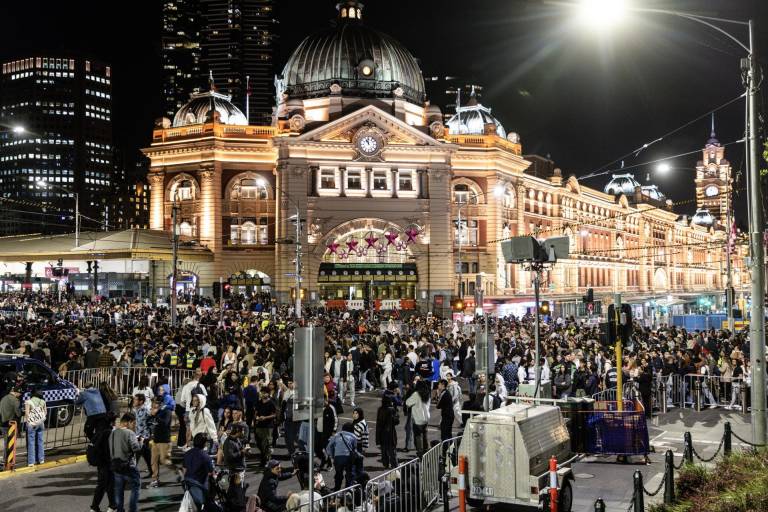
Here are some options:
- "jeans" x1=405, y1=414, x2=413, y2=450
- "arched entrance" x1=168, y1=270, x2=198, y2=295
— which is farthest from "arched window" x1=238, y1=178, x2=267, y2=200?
"jeans" x1=405, y1=414, x2=413, y2=450

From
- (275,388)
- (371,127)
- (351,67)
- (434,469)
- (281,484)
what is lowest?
(281,484)

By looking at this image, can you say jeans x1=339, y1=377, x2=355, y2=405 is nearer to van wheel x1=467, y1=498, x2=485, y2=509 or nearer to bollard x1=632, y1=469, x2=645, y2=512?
van wheel x1=467, y1=498, x2=485, y2=509

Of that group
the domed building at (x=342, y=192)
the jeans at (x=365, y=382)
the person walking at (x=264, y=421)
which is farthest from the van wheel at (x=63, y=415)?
the domed building at (x=342, y=192)

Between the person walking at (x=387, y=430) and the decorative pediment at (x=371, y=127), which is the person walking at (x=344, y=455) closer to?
the person walking at (x=387, y=430)

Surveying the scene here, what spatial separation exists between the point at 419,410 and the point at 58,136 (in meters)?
187

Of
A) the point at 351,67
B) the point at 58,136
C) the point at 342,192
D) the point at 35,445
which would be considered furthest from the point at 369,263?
the point at 58,136

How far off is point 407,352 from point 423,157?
139ft

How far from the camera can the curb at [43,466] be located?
15430mm

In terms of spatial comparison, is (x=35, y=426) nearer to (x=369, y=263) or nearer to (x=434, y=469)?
(x=434, y=469)

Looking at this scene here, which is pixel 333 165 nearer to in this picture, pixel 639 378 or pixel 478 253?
pixel 478 253

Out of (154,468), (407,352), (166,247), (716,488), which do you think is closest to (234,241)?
(166,247)

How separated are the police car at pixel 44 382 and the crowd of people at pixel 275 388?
1.83 feet

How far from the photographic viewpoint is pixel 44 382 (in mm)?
19688

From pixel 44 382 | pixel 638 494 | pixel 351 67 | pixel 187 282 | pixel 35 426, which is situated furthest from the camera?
pixel 351 67
